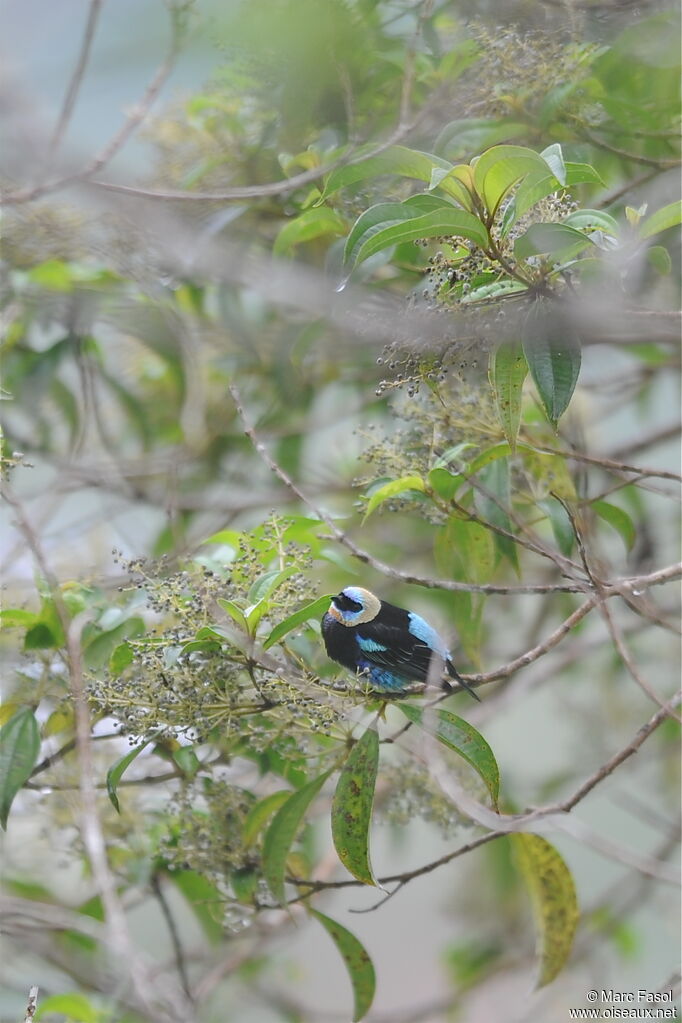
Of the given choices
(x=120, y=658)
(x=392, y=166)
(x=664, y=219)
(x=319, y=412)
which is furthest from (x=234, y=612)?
(x=319, y=412)

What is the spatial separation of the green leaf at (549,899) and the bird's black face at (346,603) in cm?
33

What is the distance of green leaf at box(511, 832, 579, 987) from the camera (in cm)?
104

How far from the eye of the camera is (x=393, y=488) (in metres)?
0.97

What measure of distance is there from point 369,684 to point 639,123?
80 centimetres

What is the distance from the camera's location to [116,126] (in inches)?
A: 53.2

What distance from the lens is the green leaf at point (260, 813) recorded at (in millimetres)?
1012

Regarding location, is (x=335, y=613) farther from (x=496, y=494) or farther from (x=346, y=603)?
→ (x=496, y=494)

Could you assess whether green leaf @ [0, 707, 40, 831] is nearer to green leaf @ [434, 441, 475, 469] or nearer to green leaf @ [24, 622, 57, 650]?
green leaf @ [24, 622, 57, 650]

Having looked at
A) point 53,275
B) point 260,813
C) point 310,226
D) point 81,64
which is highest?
point 81,64

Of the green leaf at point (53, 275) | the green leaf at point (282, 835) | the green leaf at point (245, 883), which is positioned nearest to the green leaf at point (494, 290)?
the green leaf at point (282, 835)

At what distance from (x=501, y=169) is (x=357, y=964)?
30.1 inches

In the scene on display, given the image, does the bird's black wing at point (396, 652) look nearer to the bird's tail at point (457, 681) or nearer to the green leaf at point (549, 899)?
the bird's tail at point (457, 681)

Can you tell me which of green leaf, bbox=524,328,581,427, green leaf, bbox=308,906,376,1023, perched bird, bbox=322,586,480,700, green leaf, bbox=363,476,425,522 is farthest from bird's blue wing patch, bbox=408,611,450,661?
green leaf, bbox=308,906,376,1023

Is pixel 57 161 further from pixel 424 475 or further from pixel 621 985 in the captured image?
pixel 621 985
